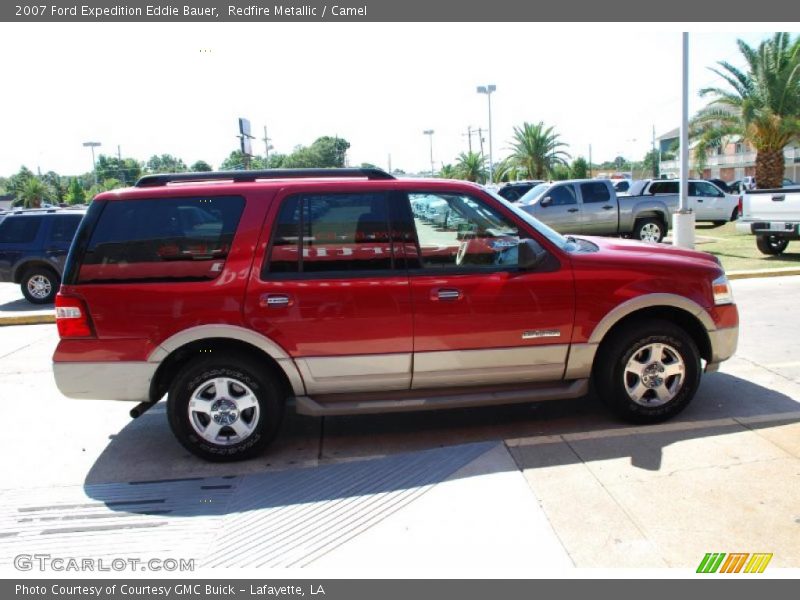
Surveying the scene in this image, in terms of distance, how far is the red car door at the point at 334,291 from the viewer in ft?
13.3

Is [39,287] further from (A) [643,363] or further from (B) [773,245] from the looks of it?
(B) [773,245]

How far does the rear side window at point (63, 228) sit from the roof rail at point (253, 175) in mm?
8375

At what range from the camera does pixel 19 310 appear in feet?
36.6

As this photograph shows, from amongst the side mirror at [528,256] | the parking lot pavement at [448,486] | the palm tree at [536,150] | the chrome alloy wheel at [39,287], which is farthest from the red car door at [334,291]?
the palm tree at [536,150]

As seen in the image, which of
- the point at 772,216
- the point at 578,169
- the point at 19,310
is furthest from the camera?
the point at 578,169

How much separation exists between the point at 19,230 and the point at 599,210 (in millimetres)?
12592

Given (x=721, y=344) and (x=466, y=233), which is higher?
(x=466, y=233)

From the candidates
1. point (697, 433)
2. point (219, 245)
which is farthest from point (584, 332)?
point (219, 245)

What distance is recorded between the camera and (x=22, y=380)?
6418mm

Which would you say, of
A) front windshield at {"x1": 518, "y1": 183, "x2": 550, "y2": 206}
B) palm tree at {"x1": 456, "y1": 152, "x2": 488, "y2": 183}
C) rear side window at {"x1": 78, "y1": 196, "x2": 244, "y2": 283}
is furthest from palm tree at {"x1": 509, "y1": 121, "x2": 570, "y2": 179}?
rear side window at {"x1": 78, "y1": 196, "x2": 244, "y2": 283}

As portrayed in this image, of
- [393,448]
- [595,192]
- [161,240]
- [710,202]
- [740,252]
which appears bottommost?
[393,448]

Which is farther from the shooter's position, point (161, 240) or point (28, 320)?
point (28, 320)

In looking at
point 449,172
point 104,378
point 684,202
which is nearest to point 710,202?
point 684,202

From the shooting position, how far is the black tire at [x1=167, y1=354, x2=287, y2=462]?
4055mm
